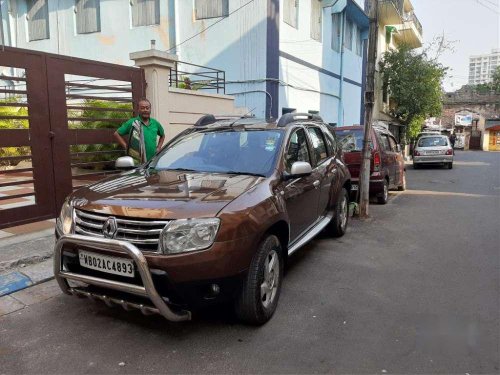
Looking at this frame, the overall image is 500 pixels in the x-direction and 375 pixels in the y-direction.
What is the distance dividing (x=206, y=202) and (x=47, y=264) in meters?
2.67

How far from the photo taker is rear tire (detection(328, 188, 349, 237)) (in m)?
6.11

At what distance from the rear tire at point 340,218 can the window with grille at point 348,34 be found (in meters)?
15.0

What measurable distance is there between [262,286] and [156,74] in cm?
533

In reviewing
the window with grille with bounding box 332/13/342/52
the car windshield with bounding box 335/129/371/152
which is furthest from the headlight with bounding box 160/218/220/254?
the window with grille with bounding box 332/13/342/52

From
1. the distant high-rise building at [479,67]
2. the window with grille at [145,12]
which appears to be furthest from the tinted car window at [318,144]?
the distant high-rise building at [479,67]

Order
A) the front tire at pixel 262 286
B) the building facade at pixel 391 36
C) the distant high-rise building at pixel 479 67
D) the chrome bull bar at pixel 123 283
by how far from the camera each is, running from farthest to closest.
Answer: the distant high-rise building at pixel 479 67 < the building facade at pixel 391 36 < the front tire at pixel 262 286 < the chrome bull bar at pixel 123 283

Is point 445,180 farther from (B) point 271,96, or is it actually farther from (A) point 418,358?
(A) point 418,358

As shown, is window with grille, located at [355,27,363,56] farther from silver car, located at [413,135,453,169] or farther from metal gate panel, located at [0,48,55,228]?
metal gate panel, located at [0,48,55,228]

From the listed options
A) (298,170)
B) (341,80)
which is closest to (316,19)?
(341,80)

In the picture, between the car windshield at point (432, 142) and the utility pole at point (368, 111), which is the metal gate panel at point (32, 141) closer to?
the utility pole at point (368, 111)

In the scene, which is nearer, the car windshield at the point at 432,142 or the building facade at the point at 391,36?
the car windshield at the point at 432,142

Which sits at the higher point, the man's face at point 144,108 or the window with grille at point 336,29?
the window with grille at point 336,29

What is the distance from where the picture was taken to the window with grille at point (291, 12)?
13447 millimetres

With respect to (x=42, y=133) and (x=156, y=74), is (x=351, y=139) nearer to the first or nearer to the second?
(x=156, y=74)
